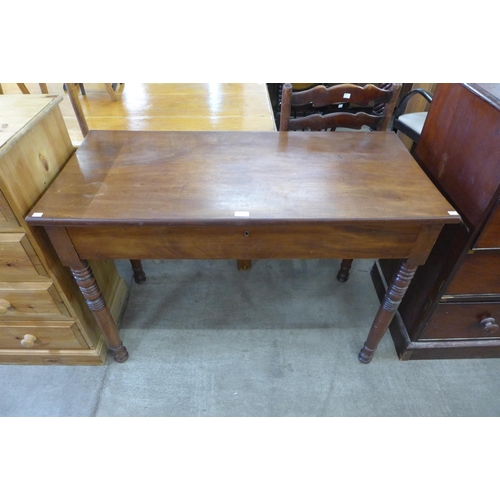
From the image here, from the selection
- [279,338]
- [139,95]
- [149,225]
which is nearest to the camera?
[149,225]

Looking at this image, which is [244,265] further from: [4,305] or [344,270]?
[4,305]

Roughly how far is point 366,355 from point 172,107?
1577mm

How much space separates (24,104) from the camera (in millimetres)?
1034

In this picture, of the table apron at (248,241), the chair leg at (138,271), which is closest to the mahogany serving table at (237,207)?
the table apron at (248,241)

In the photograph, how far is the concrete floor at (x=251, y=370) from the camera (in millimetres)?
1291

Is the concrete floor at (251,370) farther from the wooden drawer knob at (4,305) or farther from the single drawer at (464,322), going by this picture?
the wooden drawer knob at (4,305)

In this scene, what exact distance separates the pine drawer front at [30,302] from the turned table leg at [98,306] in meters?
0.11

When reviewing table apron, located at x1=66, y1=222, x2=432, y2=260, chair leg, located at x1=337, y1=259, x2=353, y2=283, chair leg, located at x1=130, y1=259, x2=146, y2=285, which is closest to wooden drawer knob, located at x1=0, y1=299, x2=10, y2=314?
table apron, located at x1=66, y1=222, x2=432, y2=260

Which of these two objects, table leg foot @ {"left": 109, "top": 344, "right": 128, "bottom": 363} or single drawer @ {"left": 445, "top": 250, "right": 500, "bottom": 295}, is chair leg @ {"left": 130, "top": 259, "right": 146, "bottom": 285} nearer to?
table leg foot @ {"left": 109, "top": 344, "right": 128, "bottom": 363}

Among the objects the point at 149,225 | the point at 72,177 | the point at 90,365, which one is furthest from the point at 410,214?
the point at 90,365

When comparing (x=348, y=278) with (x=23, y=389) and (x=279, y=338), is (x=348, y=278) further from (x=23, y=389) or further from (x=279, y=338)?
(x=23, y=389)

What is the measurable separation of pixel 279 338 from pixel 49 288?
0.92m

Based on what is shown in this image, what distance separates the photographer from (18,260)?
3.35ft

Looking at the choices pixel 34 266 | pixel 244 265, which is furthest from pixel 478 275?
pixel 34 266
